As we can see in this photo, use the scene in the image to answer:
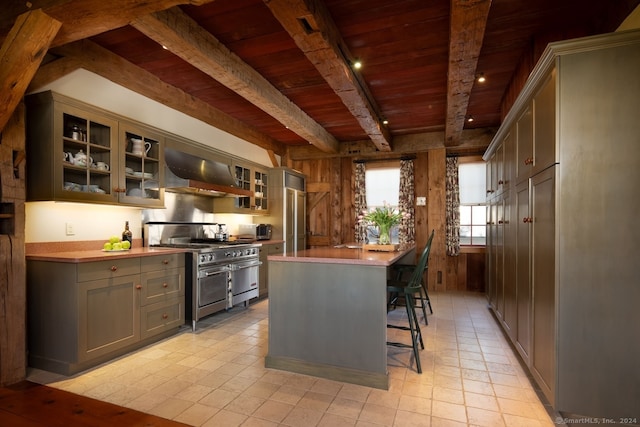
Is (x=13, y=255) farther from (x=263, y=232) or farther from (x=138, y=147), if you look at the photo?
(x=263, y=232)

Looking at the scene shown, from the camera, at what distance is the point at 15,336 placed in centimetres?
246

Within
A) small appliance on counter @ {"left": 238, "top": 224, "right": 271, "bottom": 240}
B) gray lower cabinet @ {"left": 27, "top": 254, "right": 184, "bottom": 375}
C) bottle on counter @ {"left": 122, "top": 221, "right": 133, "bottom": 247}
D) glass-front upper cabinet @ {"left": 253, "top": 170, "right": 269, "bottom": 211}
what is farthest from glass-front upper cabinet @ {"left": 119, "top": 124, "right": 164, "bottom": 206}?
glass-front upper cabinet @ {"left": 253, "top": 170, "right": 269, "bottom": 211}

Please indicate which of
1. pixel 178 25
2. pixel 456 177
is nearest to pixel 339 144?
pixel 456 177

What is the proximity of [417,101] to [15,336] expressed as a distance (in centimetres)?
466

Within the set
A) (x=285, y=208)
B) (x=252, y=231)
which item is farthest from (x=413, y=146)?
(x=252, y=231)

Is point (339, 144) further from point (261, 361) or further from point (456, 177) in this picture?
point (261, 361)

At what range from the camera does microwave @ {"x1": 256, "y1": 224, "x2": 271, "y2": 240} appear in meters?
5.55

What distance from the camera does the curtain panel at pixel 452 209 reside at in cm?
568

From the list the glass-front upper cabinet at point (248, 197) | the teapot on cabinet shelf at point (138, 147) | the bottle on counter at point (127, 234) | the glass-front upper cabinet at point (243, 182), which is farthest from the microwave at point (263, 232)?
the teapot on cabinet shelf at point (138, 147)

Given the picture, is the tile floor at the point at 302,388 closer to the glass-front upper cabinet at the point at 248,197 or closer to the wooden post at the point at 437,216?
the glass-front upper cabinet at the point at 248,197

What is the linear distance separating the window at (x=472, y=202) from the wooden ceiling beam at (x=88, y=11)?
5133 millimetres

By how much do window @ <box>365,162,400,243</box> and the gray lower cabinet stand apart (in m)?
4.12

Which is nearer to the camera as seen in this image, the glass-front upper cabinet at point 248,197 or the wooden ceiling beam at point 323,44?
the wooden ceiling beam at point 323,44

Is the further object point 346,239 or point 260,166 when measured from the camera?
point 346,239
